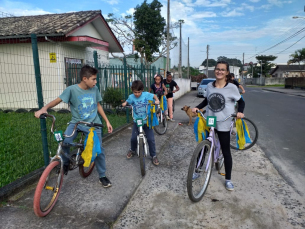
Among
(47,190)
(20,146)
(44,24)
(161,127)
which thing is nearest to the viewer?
(47,190)

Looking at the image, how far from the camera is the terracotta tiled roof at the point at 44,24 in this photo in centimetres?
905

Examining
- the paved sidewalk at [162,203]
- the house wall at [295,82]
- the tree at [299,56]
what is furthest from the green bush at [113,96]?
the tree at [299,56]

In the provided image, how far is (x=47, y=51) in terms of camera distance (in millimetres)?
8234

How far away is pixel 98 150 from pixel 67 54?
828 centimetres

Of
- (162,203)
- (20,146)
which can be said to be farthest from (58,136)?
(20,146)

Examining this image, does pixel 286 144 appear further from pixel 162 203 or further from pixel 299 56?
pixel 299 56

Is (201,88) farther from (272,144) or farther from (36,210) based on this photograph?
(36,210)

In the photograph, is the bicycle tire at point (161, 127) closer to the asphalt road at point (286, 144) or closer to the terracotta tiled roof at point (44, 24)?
the asphalt road at point (286, 144)

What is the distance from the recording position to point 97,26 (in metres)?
12.4

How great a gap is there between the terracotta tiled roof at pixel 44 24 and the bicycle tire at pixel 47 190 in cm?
734

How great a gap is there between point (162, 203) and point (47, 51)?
742cm

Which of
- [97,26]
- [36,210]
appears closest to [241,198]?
[36,210]

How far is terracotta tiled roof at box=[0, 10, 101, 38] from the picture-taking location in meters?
9.05

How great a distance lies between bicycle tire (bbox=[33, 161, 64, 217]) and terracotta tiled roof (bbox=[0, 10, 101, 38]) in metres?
7.34
